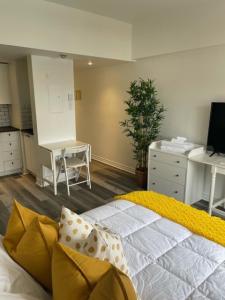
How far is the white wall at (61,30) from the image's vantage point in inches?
116

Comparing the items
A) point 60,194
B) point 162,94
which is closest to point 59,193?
point 60,194

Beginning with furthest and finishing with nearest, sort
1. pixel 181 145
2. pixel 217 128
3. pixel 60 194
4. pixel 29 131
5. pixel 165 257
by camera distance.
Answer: pixel 29 131, pixel 60 194, pixel 181 145, pixel 217 128, pixel 165 257

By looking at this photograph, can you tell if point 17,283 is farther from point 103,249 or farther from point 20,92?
point 20,92

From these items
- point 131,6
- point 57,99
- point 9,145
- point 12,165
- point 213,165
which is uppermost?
point 131,6

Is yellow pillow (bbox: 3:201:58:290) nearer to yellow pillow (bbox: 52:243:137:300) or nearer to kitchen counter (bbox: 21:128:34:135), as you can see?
yellow pillow (bbox: 52:243:137:300)

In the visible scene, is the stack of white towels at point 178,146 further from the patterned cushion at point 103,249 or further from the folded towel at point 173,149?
the patterned cushion at point 103,249

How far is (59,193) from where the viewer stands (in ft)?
12.8

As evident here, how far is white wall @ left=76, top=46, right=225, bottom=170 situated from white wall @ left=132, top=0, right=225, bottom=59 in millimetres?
129

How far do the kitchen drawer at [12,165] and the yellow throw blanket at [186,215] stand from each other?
10.6 feet

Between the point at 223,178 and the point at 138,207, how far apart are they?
1.80 m

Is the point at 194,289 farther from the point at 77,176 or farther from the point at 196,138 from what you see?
the point at 77,176

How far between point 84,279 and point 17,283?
410 millimetres

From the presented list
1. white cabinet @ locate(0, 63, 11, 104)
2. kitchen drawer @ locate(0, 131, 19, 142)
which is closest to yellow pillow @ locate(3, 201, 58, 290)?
kitchen drawer @ locate(0, 131, 19, 142)

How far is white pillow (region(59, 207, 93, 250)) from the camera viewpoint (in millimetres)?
1288
